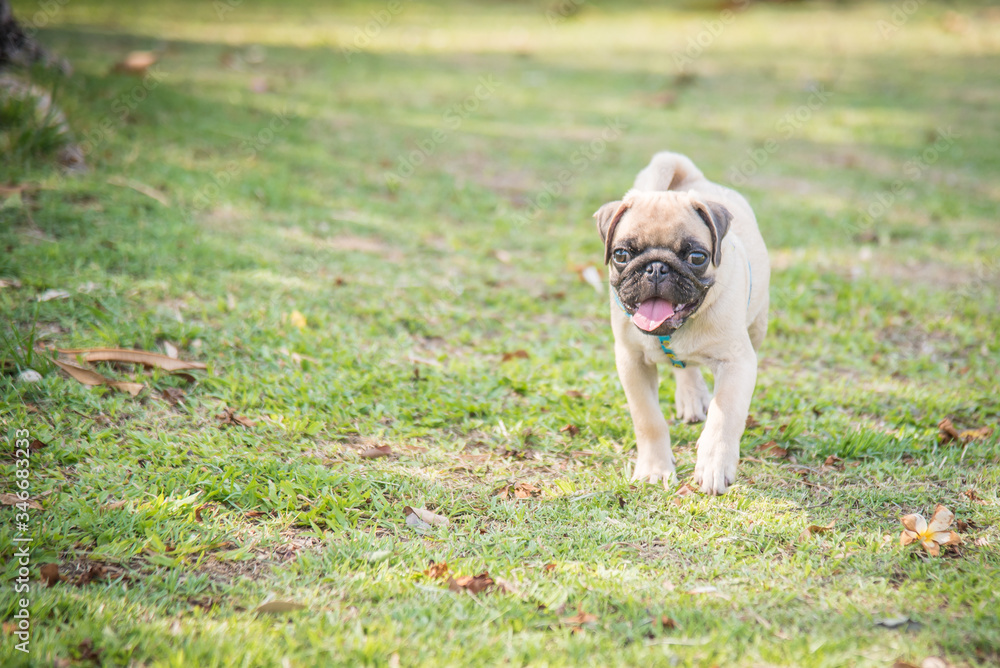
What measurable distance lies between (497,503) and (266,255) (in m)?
3.56

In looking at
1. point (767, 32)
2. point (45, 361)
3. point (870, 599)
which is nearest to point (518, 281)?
point (45, 361)

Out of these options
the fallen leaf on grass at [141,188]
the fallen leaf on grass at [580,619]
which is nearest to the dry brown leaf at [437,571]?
the fallen leaf on grass at [580,619]

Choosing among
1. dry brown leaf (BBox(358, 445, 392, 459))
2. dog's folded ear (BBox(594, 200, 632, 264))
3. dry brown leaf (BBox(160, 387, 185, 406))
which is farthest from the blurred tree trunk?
dog's folded ear (BBox(594, 200, 632, 264))

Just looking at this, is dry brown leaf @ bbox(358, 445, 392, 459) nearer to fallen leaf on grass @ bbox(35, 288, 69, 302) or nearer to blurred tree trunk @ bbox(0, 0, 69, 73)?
fallen leaf on grass @ bbox(35, 288, 69, 302)

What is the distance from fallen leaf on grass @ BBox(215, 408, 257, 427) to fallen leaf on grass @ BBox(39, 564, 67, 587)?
4.24ft

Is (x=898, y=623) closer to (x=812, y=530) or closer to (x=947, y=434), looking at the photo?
(x=812, y=530)

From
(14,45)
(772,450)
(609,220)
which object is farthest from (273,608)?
(14,45)

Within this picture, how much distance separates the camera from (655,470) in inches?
158

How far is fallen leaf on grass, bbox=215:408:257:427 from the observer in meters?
4.28

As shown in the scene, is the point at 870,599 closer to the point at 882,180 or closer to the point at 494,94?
the point at 882,180

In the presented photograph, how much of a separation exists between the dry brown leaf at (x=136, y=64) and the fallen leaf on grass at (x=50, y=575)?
8.95 metres

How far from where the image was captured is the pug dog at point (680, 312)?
145 inches

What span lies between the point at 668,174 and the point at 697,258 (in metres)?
1.02

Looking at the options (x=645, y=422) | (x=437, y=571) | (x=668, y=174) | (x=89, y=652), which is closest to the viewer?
(x=89, y=652)
